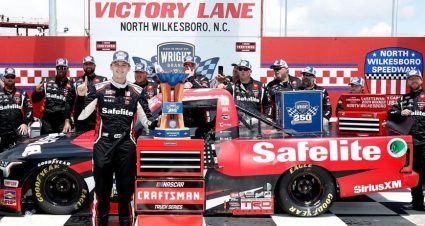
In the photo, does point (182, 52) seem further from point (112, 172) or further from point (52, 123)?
point (112, 172)

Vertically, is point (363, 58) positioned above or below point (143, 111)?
above

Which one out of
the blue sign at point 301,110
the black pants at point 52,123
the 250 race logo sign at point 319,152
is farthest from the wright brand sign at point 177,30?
the 250 race logo sign at point 319,152

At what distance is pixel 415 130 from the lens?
19.8 ft

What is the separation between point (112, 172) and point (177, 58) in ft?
13.6

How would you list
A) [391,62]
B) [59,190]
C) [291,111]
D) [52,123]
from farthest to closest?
[391,62] → [52,123] → [291,111] → [59,190]

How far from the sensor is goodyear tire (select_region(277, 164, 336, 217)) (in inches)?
214

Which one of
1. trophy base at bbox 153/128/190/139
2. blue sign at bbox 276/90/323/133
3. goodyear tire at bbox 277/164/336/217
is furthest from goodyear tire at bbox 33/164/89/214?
blue sign at bbox 276/90/323/133

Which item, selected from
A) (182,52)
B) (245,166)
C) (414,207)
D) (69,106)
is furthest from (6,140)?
(414,207)

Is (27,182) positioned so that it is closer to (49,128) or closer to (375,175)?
(49,128)

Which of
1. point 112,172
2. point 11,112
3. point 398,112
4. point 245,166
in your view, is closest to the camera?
point 112,172

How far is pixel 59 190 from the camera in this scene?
5.42m


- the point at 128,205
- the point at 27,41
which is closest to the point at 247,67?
the point at 128,205

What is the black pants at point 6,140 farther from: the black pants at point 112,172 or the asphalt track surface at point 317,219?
the black pants at point 112,172

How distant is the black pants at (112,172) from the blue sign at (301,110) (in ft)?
6.20
